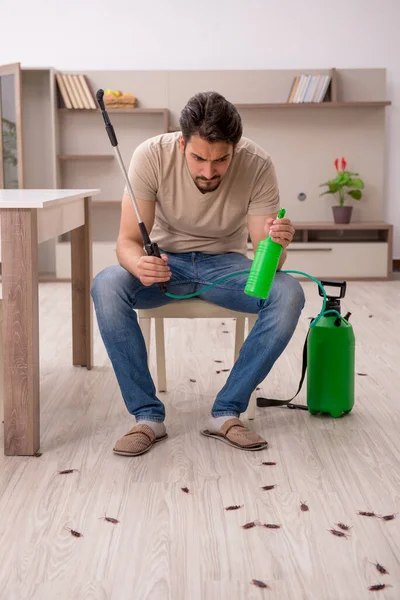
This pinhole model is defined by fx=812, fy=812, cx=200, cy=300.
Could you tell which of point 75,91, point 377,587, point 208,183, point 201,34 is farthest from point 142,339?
point 201,34

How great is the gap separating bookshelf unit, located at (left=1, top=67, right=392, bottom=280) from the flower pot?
2.9 inches

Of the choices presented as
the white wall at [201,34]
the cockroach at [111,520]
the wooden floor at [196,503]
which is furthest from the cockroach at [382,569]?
the white wall at [201,34]

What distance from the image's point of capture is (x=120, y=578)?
1615 mm

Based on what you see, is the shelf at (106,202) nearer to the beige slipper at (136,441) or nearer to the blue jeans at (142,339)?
the blue jeans at (142,339)

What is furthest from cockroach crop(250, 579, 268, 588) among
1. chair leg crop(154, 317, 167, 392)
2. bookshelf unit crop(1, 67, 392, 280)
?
bookshelf unit crop(1, 67, 392, 280)

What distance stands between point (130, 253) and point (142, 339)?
0.26 metres

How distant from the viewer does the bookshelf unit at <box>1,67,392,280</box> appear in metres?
6.34

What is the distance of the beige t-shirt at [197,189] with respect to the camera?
2545mm

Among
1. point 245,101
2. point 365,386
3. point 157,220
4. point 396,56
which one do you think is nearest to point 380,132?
point 396,56

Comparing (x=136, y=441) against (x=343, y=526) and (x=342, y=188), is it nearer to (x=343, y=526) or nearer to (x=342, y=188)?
(x=343, y=526)

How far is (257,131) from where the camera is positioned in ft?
21.1

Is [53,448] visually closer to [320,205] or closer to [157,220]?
[157,220]

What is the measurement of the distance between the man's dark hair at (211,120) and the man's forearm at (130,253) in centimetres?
38

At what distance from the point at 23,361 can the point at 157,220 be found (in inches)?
27.5
